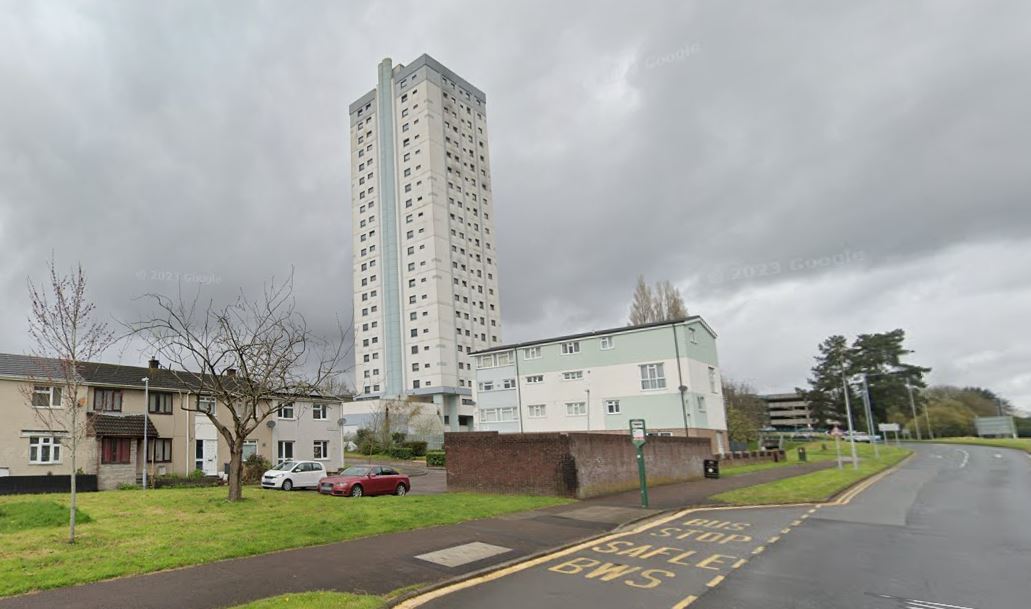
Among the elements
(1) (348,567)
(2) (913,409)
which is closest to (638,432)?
(1) (348,567)

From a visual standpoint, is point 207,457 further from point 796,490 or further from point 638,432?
point 796,490

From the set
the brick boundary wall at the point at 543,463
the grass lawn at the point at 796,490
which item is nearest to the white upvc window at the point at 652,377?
the grass lawn at the point at 796,490

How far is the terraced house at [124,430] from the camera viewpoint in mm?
28859

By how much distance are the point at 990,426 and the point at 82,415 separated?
9895 centimetres

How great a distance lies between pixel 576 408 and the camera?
48750 millimetres

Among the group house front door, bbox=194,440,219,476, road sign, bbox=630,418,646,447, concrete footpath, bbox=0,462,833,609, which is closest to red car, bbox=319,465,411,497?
concrete footpath, bbox=0,462,833,609

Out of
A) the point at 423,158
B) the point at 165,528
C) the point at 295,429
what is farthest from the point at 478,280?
the point at 165,528

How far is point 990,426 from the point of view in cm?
7750

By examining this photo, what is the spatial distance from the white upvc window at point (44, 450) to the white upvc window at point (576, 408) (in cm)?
3425

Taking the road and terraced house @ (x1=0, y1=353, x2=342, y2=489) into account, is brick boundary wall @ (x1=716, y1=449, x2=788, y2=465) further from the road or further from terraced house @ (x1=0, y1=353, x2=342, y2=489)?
terraced house @ (x1=0, y1=353, x2=342, y2=489)

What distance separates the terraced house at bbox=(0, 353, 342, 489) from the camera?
2886 cm

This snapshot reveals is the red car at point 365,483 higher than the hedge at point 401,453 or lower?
higher

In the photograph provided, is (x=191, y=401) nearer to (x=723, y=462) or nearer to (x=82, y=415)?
(x=82, y=415)

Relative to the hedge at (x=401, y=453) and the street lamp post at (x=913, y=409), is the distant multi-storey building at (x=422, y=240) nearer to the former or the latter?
the hedge at (x=401, y=453)
